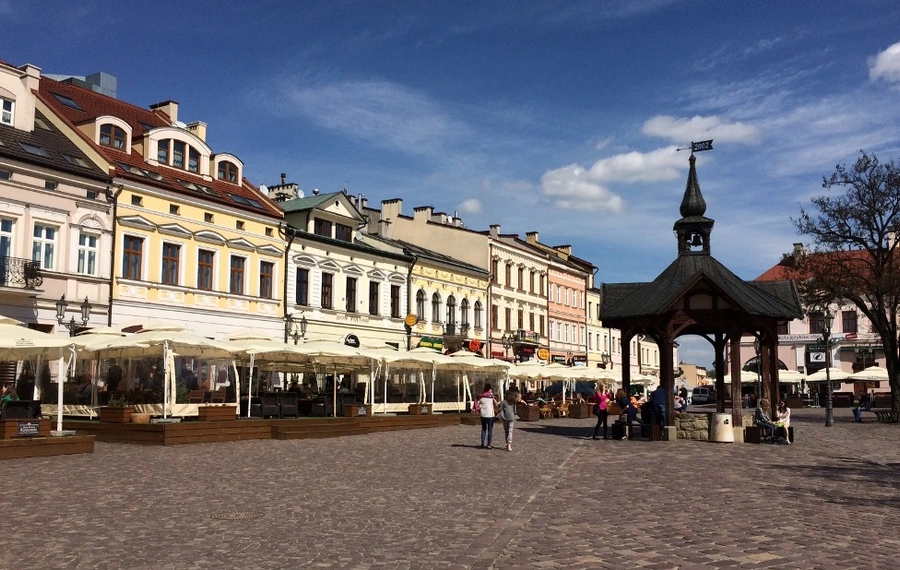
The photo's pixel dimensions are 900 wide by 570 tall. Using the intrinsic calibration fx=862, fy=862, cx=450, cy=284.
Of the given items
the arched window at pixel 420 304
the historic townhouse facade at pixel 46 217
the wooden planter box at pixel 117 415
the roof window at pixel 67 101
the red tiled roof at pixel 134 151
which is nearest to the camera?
the wooden planter box at pixel 117 415

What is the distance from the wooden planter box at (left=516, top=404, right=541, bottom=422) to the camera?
3759 cm

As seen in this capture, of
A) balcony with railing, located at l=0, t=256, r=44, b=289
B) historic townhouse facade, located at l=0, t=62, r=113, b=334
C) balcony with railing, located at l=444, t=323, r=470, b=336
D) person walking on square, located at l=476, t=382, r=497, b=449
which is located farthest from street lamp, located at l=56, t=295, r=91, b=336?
balcony with railing, located at l=444, t=323, r=470, b=336

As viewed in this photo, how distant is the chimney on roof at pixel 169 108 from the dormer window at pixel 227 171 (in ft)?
14.3

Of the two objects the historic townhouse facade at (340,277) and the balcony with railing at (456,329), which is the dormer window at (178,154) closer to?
the historic townhouse facade at (340,277)

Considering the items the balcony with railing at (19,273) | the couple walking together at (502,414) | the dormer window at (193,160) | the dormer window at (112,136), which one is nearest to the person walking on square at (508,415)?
the couple walking together at (502,414)

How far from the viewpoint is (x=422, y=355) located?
32406mm

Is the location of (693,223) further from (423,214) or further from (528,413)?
(423,214)

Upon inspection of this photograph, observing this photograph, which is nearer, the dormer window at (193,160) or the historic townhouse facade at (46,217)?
the historic townhouse facade at (46,217)

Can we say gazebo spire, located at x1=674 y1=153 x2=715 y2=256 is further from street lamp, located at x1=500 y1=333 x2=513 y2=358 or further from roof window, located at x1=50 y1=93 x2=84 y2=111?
street lamp, located at x1=500 y1=333 x2=513 y2=358

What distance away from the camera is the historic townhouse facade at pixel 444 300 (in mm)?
49375

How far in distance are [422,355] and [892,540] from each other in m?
23.9

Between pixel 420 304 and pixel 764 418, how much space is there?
28393 mm

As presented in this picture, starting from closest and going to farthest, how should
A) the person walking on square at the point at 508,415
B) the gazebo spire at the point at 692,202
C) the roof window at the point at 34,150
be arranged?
1. the person walking on square at the point at 508,415
2. the gazebo spire at the point at 692,202
3. the roof window at the point at 34,150

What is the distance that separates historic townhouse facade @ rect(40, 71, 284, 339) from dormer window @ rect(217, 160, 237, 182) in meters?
0.05
